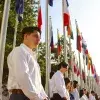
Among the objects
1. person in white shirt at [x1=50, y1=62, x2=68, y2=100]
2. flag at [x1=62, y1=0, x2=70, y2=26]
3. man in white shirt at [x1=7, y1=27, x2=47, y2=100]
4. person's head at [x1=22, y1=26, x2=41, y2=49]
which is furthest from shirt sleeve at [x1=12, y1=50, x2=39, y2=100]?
flag at [x1=62, y1=0, x2=70, y2=26]

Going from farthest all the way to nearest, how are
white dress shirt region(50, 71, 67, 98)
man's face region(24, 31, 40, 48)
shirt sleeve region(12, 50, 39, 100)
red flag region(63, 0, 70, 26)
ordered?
1. red flag region(63, 0, 70, 26)
2. white dress shirt region(50, 71, 67, 98)
3. man's face region(24, 31, 40, 48)
4. shirt sleeve region(12, 50, 39, 100)

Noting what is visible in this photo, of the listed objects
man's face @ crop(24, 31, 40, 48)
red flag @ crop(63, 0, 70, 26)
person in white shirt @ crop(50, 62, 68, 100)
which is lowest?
person in white shirt @ crop(50, 62, 68, 100)

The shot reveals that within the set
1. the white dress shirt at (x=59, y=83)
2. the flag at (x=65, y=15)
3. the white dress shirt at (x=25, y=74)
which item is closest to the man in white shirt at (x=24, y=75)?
the white dress shirt at (x=25, y=74)

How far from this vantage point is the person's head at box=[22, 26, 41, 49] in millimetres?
3877

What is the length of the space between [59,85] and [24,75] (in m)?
4.53

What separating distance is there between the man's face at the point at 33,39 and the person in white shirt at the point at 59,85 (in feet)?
13.4

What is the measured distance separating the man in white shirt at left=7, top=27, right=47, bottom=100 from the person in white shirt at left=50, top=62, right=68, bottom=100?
4.15 m

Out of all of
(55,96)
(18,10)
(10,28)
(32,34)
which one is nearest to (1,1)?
(10,28)

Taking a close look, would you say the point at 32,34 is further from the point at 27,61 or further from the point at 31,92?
the point at 31,92

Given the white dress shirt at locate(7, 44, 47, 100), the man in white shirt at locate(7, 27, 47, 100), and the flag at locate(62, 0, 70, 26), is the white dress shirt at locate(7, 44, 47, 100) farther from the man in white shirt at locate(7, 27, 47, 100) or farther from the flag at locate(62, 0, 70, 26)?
the flag at locate(62, 0, 70, 26)

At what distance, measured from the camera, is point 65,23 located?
49.9 feet

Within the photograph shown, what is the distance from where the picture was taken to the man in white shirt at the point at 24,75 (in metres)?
3.49

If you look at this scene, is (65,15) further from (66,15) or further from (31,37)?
(31,37)

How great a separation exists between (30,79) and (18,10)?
344 inches
